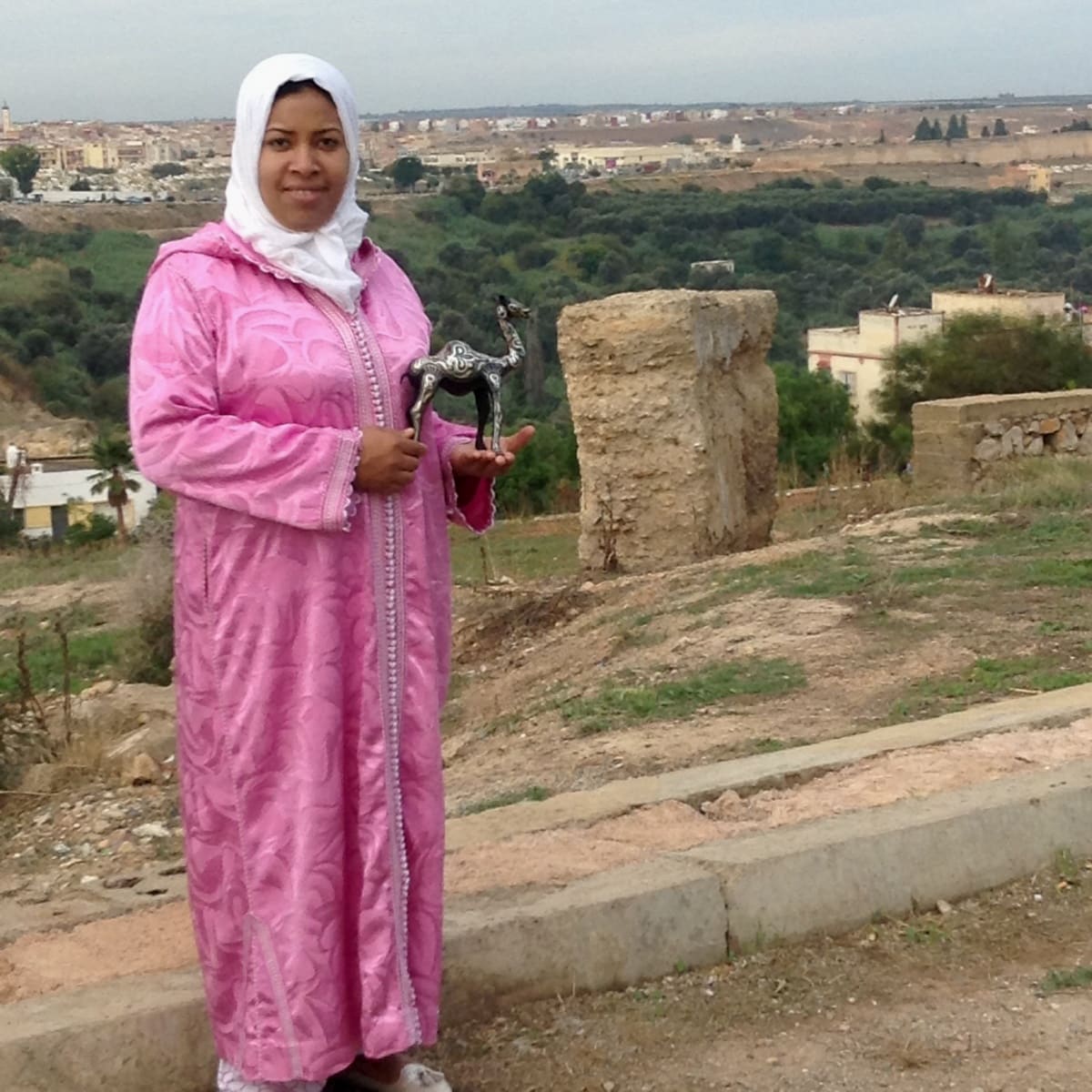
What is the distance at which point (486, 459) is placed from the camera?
282cm

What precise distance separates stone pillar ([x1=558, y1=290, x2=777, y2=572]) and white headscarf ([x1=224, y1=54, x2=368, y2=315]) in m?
6.54

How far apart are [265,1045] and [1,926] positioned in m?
0.95

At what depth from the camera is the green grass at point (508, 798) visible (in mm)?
4453

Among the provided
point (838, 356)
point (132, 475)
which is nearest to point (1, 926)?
point (132, 475)

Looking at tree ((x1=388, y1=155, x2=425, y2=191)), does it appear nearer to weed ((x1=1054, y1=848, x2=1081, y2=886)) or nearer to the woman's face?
weed ((x1=1054, y1=848, x2=1081, y2=886))

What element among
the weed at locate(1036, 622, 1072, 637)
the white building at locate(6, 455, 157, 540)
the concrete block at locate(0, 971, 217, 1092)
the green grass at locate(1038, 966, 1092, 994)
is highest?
the concrete block at locate(0, 971, 217, 1092)

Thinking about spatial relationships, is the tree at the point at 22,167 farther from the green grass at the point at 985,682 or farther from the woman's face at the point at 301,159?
the woman's face at the point at 301,159

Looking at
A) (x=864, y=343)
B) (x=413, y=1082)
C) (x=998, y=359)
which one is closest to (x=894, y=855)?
(x=413, y=1082)

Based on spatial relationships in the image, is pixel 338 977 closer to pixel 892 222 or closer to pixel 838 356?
pixel 838 356

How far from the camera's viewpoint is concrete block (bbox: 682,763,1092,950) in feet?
11.0

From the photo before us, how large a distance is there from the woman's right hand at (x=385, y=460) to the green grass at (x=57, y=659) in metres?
6.49

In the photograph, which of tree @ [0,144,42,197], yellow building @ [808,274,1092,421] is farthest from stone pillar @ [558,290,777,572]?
tree @ [0,144,42,197]

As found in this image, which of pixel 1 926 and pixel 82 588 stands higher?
pixel 1 926

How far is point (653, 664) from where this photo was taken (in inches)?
254
